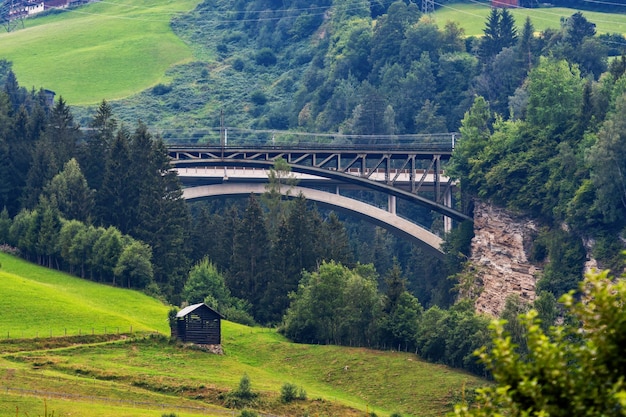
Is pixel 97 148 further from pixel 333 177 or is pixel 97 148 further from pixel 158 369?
pixel 158 369

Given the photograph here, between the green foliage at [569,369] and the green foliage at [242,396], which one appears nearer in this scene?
the green foliage at [569,369]

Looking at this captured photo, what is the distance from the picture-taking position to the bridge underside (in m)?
125

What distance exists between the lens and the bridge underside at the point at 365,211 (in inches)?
4914

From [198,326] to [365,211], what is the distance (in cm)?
4067

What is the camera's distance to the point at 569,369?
2414 centimetres

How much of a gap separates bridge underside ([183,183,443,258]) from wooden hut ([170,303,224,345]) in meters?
38.0

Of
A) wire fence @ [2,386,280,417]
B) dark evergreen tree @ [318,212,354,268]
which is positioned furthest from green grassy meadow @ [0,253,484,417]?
dark evergreen tree @ [318,212,354,268]

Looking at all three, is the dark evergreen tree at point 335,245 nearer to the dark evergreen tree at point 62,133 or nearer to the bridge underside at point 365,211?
the bridge underside at point 365,211

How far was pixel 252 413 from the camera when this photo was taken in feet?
209

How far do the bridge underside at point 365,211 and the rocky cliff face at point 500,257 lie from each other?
5.74 metres

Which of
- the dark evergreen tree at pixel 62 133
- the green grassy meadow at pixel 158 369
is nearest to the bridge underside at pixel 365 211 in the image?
the dark evergreen tree at pixel 62 133

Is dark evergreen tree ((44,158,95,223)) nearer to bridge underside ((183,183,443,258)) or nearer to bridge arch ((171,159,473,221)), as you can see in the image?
bridge arch ((171,159,473,221))

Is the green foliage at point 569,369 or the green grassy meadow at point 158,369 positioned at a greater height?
the green foliage at point 569,369

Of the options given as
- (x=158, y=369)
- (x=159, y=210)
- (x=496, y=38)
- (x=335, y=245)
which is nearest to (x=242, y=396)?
(x=158, y=369)
